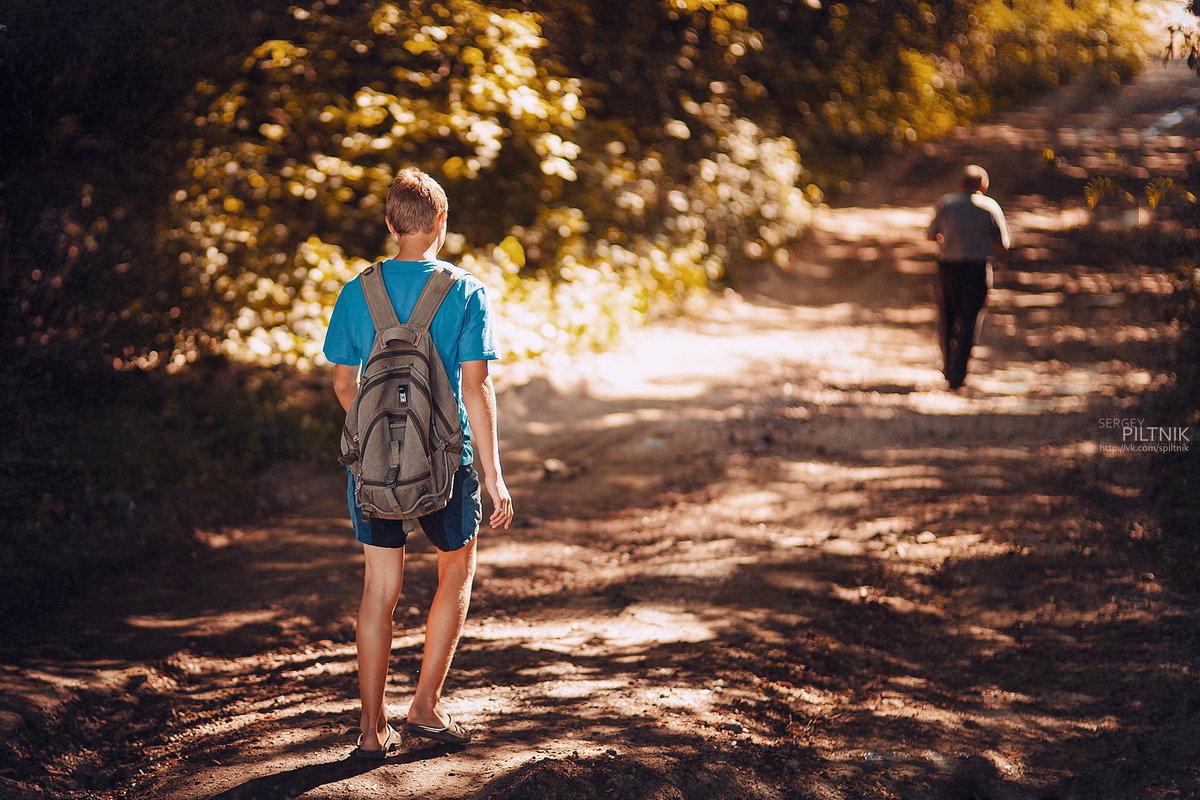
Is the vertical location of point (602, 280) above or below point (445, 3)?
below

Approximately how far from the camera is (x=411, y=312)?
3.40 m

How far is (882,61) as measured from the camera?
18891mm

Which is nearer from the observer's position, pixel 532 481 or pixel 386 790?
pixel 386 790

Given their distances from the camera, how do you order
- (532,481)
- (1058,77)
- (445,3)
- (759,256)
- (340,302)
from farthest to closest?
(1058,77) → (759,256) → (445,3) → (532,481) → (340,302)

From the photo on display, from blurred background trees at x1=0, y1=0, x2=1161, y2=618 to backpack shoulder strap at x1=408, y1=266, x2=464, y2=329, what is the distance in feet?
11.4

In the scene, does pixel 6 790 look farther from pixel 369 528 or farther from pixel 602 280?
pixel 602 280

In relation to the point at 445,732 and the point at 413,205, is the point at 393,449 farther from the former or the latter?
the point at 445,732

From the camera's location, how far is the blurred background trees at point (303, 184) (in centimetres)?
589

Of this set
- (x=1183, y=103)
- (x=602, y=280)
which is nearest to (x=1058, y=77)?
(x=1183, y=103)

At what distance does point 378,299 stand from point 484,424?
1.80 feet

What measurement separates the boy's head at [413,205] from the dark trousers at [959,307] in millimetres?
6817

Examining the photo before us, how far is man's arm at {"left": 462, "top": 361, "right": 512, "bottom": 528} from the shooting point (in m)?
3.46

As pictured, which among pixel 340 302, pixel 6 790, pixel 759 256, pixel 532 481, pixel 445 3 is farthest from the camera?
pixel 759 256

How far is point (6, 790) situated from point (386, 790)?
1463mm
